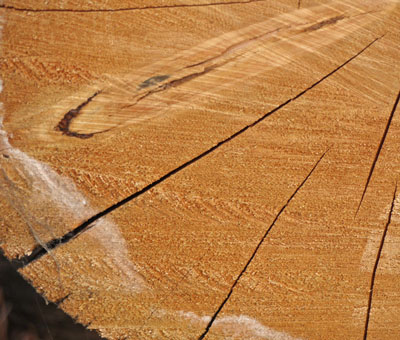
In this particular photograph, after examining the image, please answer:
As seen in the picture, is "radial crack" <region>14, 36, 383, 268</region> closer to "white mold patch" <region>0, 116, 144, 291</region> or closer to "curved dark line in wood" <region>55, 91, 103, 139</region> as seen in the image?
"white mold patch" <region>0, 116, 144, 291</region>

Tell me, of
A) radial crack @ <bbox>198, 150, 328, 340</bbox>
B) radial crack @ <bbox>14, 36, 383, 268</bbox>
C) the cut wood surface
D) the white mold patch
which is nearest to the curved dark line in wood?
the cut wood surface

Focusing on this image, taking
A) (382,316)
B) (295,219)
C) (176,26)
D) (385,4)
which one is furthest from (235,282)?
(385,4)

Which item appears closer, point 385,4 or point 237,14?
point 237,14

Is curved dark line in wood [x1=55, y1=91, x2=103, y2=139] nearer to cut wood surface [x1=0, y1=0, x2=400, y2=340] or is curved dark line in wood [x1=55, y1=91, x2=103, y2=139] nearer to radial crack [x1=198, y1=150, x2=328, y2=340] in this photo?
cut wood surface [x1=0, y1=0, x2=400, y2=340]

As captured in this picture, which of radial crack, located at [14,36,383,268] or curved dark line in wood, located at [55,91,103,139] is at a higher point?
curved dark line in wood, located at [55,91,103,139]

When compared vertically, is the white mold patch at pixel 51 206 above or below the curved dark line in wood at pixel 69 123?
below

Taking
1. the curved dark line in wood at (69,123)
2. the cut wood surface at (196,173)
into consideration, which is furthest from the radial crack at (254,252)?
the curved dark line in wood at (69,123)

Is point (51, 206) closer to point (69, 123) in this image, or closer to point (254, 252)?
point (69, 123)

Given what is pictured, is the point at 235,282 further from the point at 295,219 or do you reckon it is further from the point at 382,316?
the point at 382,316

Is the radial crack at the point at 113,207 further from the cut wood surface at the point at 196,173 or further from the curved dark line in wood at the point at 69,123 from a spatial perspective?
the curved dark line in wood at the point at 69,123
